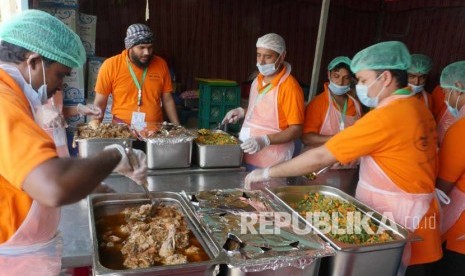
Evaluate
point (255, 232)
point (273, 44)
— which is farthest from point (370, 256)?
point (273, 44)

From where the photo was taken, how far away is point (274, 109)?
9.62 feet

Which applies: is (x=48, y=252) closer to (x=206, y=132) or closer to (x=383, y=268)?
(x=383, y=268)

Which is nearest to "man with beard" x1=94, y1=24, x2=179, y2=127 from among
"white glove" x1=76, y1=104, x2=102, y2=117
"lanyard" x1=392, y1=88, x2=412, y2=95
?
"white glove" x1=76, y1=104, x2=102, y2=117

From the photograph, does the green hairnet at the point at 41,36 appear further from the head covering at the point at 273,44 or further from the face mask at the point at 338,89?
the face mask at the point at 338,89

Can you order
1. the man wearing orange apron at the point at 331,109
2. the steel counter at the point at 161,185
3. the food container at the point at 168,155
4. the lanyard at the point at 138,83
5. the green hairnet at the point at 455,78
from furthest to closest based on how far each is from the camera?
1. the lanyard at the point at 138,83
2. the man wearing orange apron at the point at 331,109
3. the green hairnet at the point at 455,78
4. the food container at the point at 168,155
5. the steel counter at the point at 161,185

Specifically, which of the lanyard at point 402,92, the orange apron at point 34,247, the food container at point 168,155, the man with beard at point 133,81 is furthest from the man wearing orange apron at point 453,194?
the man with beard at point 133,81

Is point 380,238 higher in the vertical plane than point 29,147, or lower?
lower

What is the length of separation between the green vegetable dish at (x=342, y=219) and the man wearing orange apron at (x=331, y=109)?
1045 mm

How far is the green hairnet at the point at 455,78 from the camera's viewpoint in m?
2.73

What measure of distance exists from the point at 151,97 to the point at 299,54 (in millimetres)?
6411

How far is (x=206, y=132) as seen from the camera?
2865mm

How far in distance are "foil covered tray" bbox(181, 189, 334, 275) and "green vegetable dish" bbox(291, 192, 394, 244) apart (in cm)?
16

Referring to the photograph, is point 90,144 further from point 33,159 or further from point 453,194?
point 453,194

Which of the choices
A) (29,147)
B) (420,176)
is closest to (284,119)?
(420,176)
